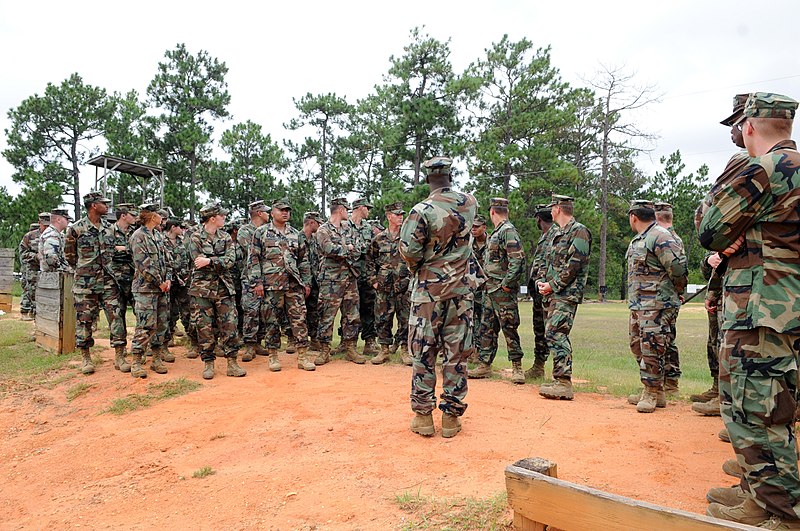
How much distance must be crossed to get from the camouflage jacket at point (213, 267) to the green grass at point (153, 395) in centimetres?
124

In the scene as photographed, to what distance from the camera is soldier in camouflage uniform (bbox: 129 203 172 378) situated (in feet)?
24.8

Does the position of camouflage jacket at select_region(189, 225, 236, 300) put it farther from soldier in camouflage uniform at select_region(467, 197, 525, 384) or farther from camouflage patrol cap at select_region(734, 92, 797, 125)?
camouflage patrol cap at select_region(734, 92, 797, 125)

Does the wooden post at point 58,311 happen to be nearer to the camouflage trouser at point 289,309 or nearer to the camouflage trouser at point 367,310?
the camouflage trouser at point 289,309

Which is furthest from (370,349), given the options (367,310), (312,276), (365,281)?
(312,276)

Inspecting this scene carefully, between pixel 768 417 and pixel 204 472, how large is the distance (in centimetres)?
398

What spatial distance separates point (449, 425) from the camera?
485 cm

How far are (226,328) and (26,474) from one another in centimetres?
322

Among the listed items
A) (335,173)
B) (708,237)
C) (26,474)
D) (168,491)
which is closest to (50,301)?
(26,474)

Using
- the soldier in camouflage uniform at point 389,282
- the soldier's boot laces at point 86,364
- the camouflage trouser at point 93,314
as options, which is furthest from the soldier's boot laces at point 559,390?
the soldier's boot laces at point 86,364

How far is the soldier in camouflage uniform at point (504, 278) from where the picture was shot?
7.27m

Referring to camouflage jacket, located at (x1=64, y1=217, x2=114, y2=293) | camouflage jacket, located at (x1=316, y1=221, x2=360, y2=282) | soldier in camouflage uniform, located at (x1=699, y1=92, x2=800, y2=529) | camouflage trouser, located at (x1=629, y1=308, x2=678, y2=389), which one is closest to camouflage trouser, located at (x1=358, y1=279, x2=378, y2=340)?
camouflage jacket, located at (x1=316, y1=221, x2=360, y2=282)

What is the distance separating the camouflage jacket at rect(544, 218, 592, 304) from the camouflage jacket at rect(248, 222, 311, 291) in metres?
3.74

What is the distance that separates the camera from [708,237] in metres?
3.18

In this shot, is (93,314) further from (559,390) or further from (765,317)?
(765,317)
